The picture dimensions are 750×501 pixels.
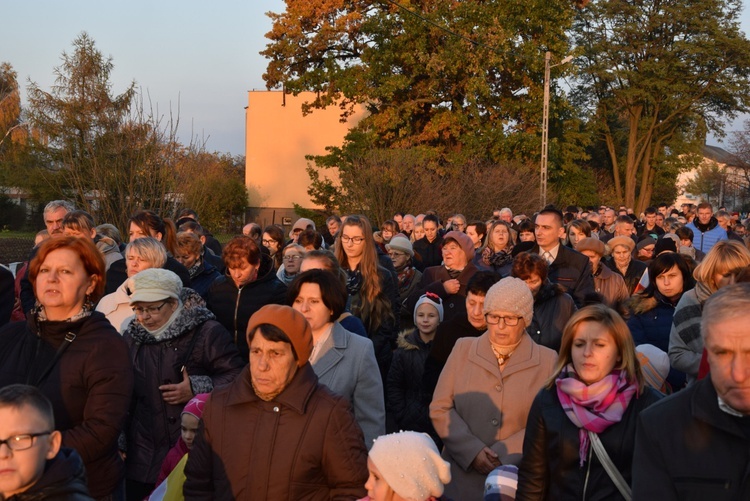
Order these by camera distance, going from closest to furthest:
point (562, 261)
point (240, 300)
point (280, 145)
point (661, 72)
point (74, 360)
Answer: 1. point (74, 360)
2. point (240, 300)
3. point (562, 261)
4. point (661, 72)
5. point (280, 145)

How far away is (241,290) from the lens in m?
6.70

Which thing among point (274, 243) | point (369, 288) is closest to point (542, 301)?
point (369, 288)

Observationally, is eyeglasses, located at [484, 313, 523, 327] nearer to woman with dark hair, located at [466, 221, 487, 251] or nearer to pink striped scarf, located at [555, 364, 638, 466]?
pink striped scarf, located at [555, 364, 638, 466]

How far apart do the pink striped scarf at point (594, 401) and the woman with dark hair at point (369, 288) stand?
10.5 feet

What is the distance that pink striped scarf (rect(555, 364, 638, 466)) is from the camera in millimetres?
3701

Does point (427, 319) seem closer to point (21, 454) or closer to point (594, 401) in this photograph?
point (594, 401)

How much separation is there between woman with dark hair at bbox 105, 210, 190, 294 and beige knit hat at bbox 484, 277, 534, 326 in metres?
2.95

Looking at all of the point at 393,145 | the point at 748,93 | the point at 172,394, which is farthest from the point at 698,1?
the point at 172,394

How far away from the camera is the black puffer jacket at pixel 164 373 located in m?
4.91

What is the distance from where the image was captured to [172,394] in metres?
4.87

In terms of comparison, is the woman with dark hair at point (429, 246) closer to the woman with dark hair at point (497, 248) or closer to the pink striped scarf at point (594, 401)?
the woman with dark hair at point (497, 248)

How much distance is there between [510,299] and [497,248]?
5061 millimetres

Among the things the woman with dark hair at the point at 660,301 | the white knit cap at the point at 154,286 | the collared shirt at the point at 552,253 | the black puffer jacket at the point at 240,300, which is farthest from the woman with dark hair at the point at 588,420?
the collared shirt at the point at 552,253

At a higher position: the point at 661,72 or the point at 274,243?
the point at 661,72
